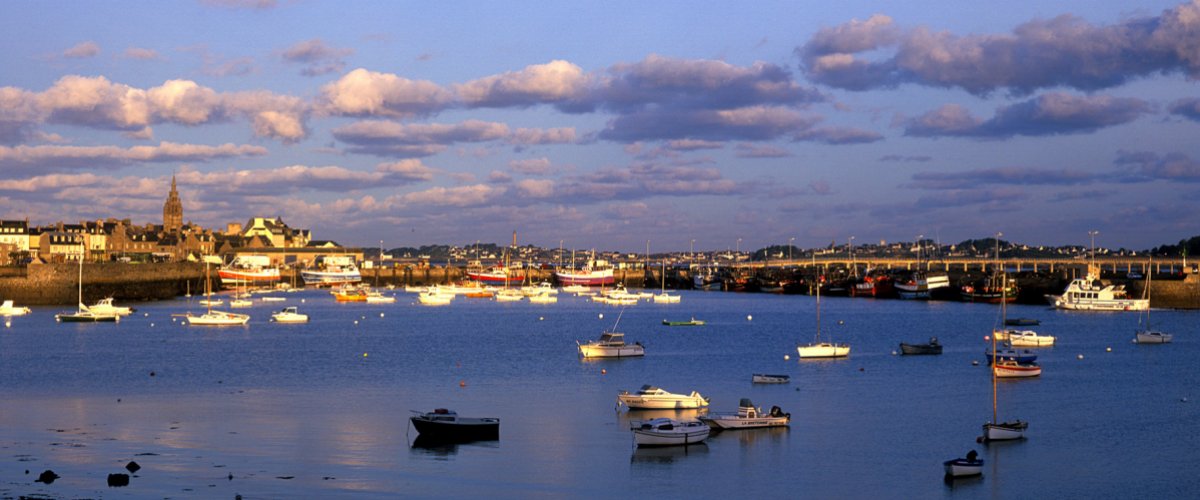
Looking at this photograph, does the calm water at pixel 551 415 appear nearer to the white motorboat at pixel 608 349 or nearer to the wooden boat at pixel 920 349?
the white motorboat at pixel 608 349

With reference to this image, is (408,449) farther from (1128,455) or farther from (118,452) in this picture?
(1128,455)

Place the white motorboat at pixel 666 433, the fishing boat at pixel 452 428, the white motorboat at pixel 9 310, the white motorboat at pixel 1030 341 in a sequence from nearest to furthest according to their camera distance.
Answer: the white motorboat at pixel 666 433, the fishing boat at pixel 452 428, the white motorboat at pixel 1030 341, the white motorboat at pixel 9 310

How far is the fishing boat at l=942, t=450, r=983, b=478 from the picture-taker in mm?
37594

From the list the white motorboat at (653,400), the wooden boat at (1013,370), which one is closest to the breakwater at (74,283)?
the white motorboat at (653,400)

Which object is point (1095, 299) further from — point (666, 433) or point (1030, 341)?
point (666, 433)

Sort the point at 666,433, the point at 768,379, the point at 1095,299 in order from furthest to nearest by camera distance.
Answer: the point at 1095,299 → the point at 768,379 → the point at 666,433

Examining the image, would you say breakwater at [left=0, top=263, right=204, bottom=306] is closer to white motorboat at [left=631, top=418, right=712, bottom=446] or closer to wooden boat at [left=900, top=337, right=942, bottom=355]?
wooden boat at [left=900, top=337, right=942, bottom=355]

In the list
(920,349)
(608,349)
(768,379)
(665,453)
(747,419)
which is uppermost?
(608,349)

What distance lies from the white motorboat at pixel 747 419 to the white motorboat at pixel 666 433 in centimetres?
222

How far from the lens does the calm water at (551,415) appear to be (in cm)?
3706

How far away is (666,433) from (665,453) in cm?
75

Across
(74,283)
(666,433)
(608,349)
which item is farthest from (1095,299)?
(74,283)

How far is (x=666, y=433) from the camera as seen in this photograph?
41.9 meters

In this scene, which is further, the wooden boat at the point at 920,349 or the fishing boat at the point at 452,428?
the wooden boat at the point at 920,349
